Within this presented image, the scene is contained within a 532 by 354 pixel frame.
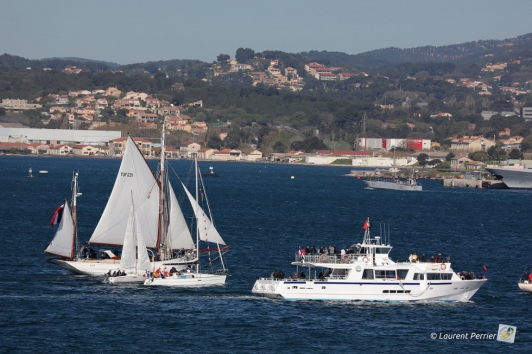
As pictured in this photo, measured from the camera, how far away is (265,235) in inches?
3054

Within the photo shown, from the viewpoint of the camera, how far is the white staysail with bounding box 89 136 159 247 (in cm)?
5678

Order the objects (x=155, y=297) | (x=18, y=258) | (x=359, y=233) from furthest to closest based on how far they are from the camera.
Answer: (x=359, y=233) → (x=18, y=258) → (x=155, y=297)

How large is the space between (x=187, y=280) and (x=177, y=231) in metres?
5.60

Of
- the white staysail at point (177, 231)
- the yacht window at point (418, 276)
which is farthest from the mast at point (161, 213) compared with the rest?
the yacht window at point (418, 276)

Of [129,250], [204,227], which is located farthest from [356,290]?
[129,250]

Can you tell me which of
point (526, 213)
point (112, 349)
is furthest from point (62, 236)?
point (526, 213)

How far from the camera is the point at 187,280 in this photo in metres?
50.9

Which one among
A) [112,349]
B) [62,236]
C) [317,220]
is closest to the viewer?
[112,349]

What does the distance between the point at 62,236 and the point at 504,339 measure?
26.9 metres

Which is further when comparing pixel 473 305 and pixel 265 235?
pixel 265 235

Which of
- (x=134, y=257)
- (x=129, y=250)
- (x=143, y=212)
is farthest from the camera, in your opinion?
(x=143, y=212)

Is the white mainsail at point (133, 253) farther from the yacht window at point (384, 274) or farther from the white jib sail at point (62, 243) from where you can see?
the yacht window at point (384, 274)

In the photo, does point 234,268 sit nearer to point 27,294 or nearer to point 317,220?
point 27,294

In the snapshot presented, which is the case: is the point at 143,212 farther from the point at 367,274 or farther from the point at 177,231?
the point at 367,274
